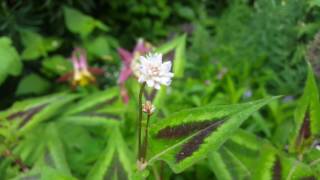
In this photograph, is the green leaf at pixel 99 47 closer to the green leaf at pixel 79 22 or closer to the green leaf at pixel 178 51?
the green leaf at pixel 79 22

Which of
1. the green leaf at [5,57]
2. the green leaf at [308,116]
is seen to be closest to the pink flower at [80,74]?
the green leaf at [5,57]

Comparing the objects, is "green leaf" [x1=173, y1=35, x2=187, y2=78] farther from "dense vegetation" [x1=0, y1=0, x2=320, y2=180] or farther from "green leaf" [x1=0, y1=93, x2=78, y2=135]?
"green leaf" [x1=0, y1=93, x2=78, y2=135]

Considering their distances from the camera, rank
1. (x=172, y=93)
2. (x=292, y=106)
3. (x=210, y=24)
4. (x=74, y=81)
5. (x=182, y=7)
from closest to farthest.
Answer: (x=292, y=106), (x=172, y=93), (x=74, y=81), (x=210, y=24), (x=182, y=7)

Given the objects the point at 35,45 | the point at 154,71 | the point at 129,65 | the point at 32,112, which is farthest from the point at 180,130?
the point at 35,45

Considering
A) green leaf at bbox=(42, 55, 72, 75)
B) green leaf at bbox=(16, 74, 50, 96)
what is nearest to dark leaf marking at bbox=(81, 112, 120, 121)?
green leaf at bbox=(42, 55, 72, 75)

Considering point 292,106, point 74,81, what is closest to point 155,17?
point 74,81

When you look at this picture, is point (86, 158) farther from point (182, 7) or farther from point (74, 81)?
point (182, 7)
